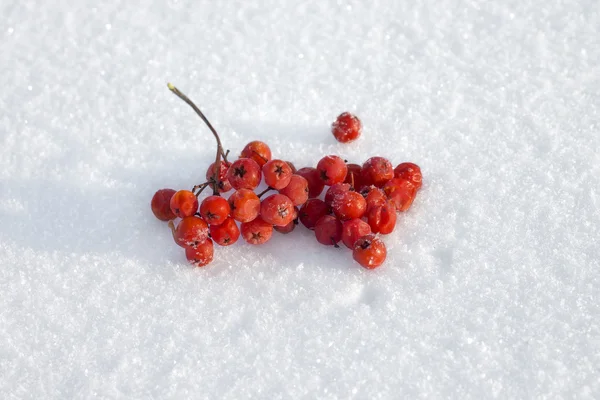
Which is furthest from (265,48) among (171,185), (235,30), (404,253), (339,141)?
(404,253)

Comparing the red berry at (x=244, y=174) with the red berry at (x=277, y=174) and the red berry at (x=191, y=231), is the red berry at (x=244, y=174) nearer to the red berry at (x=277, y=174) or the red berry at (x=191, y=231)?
the red berry at (x=277, y=174)

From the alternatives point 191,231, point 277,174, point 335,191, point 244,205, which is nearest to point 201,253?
point 191,231

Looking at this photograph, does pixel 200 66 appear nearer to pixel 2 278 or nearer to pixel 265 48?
pixel 265 48

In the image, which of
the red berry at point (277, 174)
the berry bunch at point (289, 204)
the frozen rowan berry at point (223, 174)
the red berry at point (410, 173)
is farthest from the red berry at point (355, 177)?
the frozen rowan berry at point (223, 174)

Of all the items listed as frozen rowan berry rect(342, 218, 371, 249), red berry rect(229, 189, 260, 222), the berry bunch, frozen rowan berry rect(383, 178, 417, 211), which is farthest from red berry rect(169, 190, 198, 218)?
frozen rowan berry rect(383, 178, 417, 211)

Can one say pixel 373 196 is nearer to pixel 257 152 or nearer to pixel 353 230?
pixel 353 230
